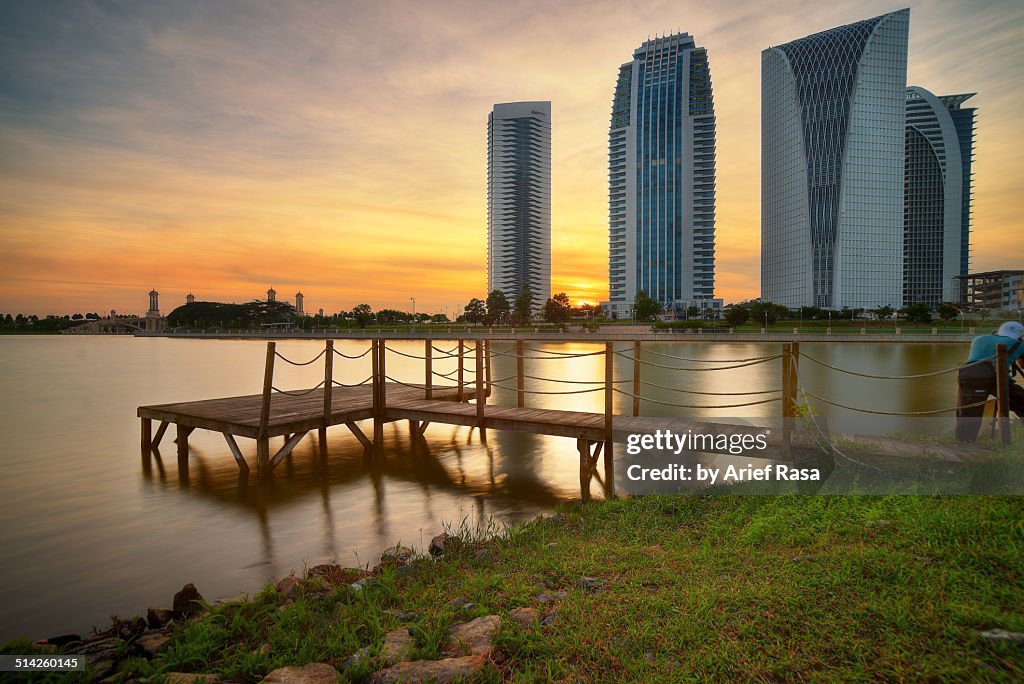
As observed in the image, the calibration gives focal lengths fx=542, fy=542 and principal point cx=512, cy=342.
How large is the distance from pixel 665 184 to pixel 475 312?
6675 centimetres

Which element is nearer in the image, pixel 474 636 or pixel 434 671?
pixel 434 671

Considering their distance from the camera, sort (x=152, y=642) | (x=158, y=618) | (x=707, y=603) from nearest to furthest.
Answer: (x=707, y=603), (x=152, y=642), (x=158, y=618)

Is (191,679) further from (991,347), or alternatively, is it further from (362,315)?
(362,315)

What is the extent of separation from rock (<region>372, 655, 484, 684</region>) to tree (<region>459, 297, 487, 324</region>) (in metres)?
113

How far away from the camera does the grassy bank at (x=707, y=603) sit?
112 inches

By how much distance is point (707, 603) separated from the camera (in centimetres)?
346

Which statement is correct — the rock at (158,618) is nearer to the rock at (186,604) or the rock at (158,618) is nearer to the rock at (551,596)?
the rock at (186,604)

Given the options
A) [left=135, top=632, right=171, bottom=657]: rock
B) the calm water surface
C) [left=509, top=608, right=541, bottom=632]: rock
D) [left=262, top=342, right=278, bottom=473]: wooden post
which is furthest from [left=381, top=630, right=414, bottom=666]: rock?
[left=262, top=342, right=278, bottom=473]: wooden post

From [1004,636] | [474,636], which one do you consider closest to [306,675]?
[474,636]

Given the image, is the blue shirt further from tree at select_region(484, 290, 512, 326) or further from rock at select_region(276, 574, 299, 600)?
tree at select_region(484, 290, 512, 326)

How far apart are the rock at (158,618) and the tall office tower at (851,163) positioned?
132432mm

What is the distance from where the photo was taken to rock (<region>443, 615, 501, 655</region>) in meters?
3.22

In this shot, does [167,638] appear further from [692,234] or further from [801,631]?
[692,234]

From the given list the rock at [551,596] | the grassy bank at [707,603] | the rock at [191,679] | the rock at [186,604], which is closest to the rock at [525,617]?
the grassy bank at [707,603]
